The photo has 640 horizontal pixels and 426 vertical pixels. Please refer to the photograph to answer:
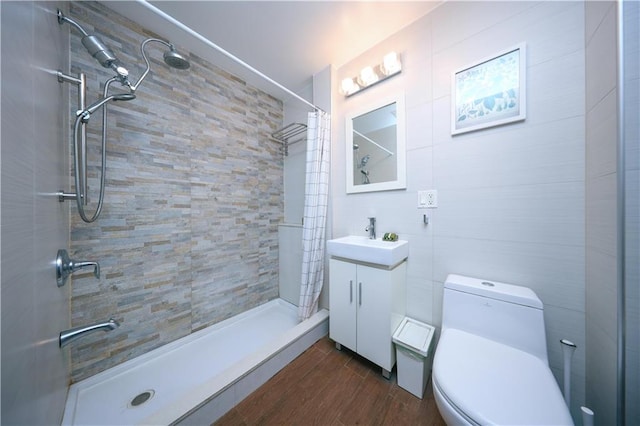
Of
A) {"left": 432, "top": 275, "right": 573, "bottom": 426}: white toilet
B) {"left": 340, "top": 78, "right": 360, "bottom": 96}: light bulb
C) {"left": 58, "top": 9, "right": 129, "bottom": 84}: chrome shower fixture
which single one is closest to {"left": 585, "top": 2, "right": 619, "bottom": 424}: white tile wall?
{"left": 432, "top": 275, "right": 573, "bottom": 426}: white toilet

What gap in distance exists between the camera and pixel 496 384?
718 millimetres

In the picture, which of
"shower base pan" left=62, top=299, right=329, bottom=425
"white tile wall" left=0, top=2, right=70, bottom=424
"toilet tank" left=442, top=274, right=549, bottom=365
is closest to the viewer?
"white tile wall" left=0, top=2, right=70, bottom=424

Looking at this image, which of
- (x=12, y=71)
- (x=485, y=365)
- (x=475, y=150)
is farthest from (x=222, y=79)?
(x=485, y=365)

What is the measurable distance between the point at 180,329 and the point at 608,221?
2.50 m

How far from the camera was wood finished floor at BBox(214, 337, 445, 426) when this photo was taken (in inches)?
40.2

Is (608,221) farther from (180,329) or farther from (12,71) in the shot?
(180,329)

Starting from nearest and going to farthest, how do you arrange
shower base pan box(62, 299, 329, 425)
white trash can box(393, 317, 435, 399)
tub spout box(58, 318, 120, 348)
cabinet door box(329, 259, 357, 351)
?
tub spout box(58, 318, 120, 348)
shower base pan box(62, 299, 329, 425)
white trash can box(393, 317, 435, 399)
cabinet door box(329, 259, 357, 351)

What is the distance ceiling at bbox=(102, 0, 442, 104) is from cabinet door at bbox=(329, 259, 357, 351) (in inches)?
68.3

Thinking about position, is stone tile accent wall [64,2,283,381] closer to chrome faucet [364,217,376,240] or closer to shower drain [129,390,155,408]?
shower drain [129,390,155,408]

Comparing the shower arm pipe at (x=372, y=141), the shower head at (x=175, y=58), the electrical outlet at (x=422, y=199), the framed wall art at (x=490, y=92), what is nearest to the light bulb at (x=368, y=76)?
the shower arm pipe at (x=372, y=141)

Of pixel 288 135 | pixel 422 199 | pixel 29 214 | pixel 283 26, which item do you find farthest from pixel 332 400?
pixel 283 26

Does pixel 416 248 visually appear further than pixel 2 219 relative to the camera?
Yes

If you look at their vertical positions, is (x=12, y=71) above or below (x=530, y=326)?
above

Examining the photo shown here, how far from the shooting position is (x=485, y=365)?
2.63ft
